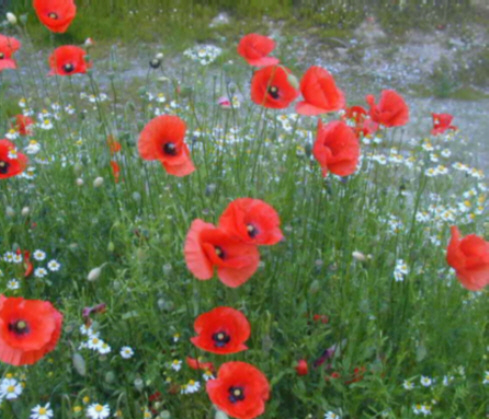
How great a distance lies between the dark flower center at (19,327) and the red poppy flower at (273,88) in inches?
41.4

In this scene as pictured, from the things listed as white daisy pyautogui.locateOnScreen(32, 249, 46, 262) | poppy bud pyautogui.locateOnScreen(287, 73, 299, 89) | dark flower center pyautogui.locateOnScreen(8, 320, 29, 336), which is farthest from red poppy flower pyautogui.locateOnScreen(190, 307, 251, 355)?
white daisy pyautogui.locateOnScreen(32, 249, 46, 262)

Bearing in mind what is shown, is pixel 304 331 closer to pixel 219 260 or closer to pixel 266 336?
pixel 266 336

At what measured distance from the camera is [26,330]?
201cm

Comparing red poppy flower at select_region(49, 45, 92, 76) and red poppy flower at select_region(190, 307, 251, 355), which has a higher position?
red poppy flower at select_region(49, 45, 92, 76)

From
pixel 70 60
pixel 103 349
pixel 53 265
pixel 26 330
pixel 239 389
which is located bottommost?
pixel 53 265

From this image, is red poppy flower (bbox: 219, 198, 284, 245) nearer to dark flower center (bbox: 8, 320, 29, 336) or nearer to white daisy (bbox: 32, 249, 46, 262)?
dark flower center (bbox: 8, 320, 29, 336)

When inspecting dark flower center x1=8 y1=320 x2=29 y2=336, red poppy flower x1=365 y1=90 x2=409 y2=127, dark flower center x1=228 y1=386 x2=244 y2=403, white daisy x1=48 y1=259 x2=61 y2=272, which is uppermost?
Result: red poppy flower x1=365 y1=90 x2=409 y2=127

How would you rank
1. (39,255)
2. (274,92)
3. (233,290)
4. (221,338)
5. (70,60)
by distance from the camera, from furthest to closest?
(70,60)
(39,255)
(274,92)
(233,290)
(221,338)

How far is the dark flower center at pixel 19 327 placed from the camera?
2001 millimetres

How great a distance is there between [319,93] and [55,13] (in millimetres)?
1181

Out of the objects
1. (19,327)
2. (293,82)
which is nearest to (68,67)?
(293,82)

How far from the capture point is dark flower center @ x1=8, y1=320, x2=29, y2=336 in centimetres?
200

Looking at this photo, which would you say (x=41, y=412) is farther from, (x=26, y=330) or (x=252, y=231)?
(x=252, y=231)

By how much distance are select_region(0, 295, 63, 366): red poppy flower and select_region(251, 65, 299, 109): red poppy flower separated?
1.01 metres
